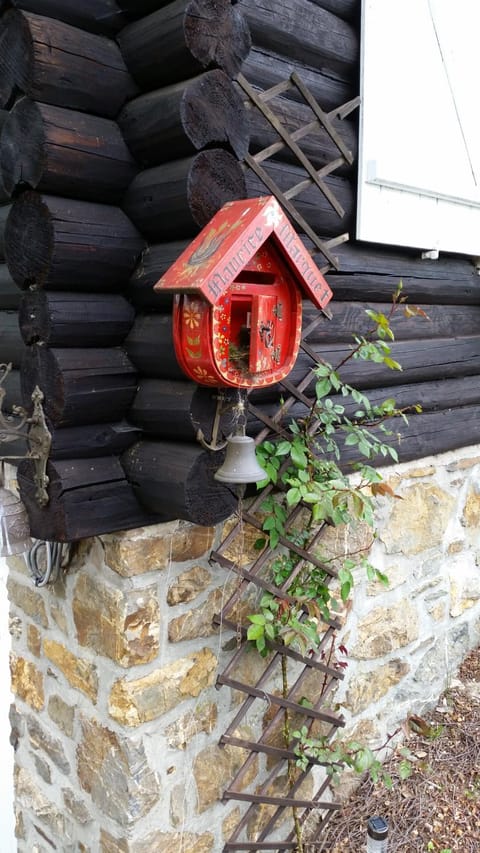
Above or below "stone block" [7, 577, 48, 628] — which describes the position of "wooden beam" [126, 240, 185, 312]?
above

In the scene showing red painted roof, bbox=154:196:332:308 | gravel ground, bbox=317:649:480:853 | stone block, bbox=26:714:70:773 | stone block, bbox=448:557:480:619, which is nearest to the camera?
red painted roof, bbox=154:196:332:308

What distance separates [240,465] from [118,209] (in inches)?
30.4

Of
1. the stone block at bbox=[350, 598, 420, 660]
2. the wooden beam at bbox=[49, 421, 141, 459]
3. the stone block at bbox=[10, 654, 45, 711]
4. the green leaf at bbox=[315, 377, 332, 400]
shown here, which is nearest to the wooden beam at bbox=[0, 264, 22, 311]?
the wooden beam at bbox=[49, 421, 141, 459]

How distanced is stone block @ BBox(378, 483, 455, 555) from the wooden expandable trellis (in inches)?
21.0

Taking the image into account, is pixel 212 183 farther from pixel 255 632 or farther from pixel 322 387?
pixel 255 632

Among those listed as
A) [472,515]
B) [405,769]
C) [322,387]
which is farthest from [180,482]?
[472,515]

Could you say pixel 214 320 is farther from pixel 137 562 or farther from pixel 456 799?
pixel 456 799

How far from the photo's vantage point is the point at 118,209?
1734 millimetres

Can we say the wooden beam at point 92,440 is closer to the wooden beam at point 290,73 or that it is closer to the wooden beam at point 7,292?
the wooden beam at point 7,292

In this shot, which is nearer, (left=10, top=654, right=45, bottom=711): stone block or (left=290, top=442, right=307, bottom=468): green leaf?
(left=290, top=442, right=307, bottom=468): green leaf

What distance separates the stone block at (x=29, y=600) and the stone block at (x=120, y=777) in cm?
44

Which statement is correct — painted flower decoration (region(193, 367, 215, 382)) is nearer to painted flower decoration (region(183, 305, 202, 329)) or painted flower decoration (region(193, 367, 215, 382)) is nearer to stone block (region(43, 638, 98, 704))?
painted flower decoration (region(183, 305, 202, 329))

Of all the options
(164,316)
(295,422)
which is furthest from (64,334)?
(295,422)

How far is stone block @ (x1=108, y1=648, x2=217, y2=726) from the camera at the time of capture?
75.2 inches
